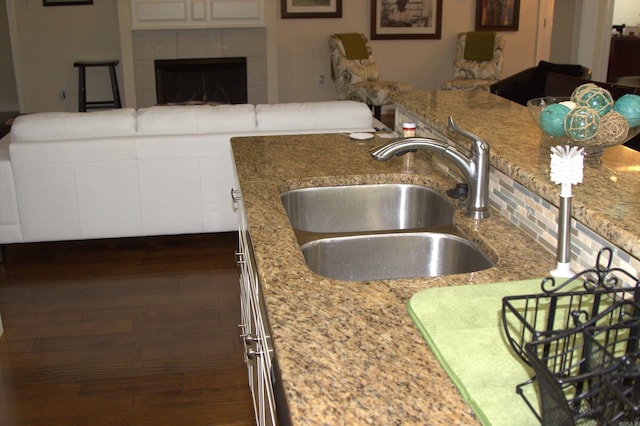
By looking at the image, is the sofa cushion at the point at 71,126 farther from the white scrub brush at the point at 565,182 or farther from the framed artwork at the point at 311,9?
the framed artwork at the point at 311,9

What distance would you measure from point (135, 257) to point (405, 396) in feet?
10.7

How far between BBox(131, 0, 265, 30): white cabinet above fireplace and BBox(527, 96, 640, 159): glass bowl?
6.24 m

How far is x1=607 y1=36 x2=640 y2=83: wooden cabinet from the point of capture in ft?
30.3

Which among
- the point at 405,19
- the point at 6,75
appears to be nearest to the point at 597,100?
the point at 405,19

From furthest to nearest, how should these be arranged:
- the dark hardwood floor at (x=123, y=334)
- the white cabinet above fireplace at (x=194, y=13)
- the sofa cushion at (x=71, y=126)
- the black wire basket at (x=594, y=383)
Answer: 1. the white cabinet above fireplace at (x=194, y=13)
2. the sofa cushion at (x=71, y=126)
3. the dark hardwood floor at (x=123, y=334)
4. the black wire basket at (x=594, y=383)

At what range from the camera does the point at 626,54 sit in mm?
9297

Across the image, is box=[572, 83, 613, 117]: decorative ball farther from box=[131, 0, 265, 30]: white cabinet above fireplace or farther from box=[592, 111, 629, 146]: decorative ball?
box=[131, 0, 265, 30]: white cabinet above fireplace

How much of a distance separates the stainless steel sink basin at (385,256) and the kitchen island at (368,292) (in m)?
0.09

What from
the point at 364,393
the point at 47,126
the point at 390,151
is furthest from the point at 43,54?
the point at 364,393

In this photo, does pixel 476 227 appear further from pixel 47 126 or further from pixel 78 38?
pixel 78 38

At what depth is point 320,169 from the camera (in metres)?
2.34

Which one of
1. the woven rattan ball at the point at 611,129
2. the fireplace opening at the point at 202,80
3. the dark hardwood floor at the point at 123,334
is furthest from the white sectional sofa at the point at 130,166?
the fireplace opening at the point at 202,80

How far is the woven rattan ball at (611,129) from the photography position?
1620mm

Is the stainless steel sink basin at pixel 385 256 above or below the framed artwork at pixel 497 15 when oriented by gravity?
below
